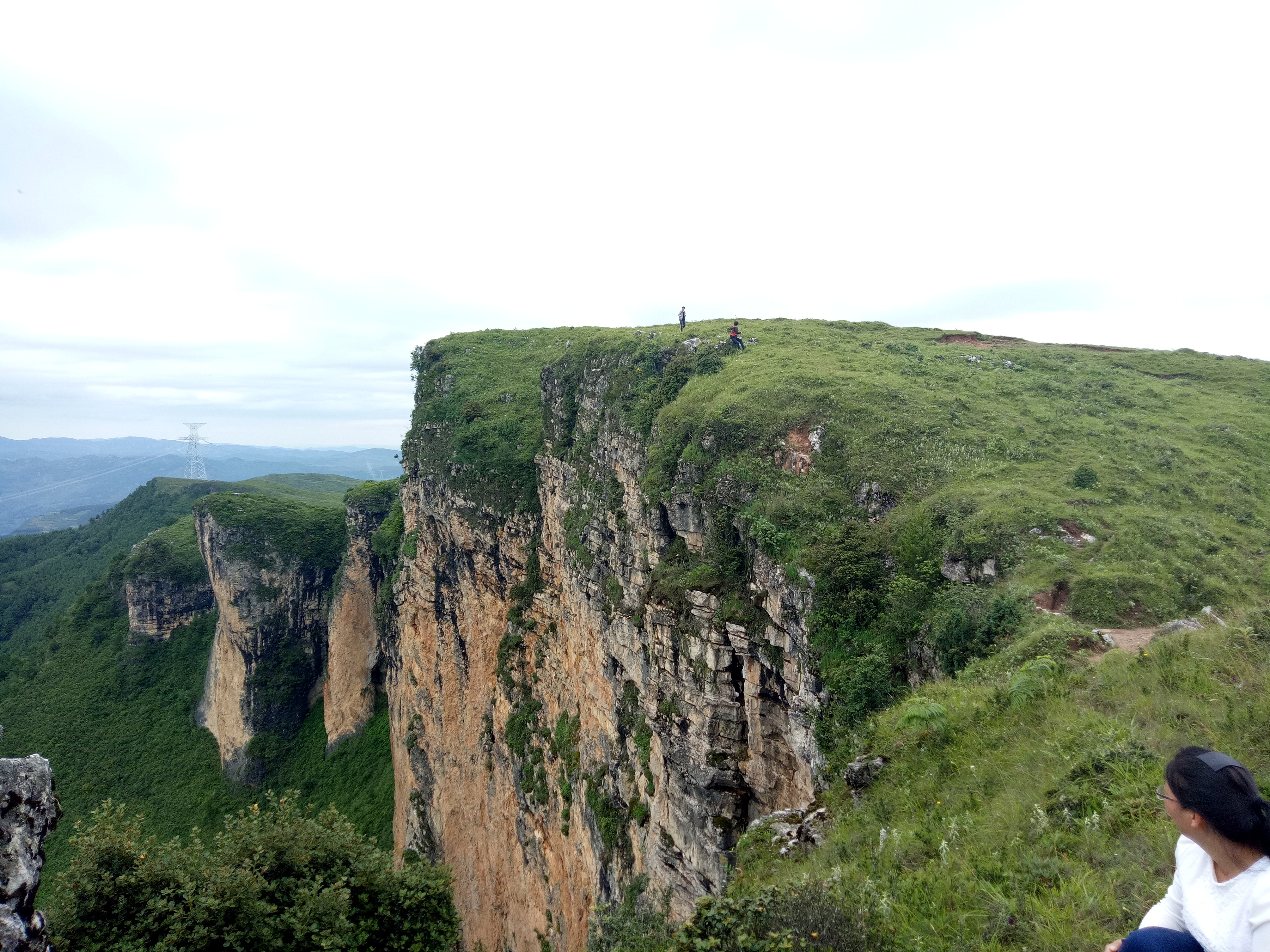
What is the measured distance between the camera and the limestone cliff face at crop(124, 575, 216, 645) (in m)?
53.8

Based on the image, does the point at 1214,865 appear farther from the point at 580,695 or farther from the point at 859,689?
the point at 580,695

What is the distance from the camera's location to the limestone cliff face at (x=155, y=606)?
53812 mm

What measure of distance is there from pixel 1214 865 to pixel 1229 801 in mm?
503

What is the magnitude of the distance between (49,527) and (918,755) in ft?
892

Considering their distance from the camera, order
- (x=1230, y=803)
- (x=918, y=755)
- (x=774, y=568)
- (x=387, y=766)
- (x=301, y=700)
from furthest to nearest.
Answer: (x=301, y=700)
(x=387, y=766)
(x=774, y=568)
(x=918, y=755)
(x=1230, y=803)

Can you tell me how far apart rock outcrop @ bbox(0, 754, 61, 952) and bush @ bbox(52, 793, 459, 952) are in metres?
2.09

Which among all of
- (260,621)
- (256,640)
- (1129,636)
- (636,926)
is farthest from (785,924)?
(256,640)

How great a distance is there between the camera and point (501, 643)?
31.3m

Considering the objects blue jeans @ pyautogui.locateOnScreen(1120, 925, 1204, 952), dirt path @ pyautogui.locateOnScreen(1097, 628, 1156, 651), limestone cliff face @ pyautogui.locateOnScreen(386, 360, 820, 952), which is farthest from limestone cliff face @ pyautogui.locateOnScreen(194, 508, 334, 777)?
blue jeans @ pyautogui.locateOnScreen(1120, 925, 1204, 952)

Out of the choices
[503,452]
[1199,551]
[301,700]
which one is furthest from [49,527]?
[1199,551]

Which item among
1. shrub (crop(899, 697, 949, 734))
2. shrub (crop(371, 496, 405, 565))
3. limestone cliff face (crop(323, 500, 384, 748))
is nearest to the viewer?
shrub (crop(899, 697, 949, 734))

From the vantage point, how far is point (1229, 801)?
307 centimetres

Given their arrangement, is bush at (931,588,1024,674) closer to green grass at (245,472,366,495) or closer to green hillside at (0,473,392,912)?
green hillside at (0,473,392,912)

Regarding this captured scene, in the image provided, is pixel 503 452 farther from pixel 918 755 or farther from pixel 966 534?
pixel 918 755
